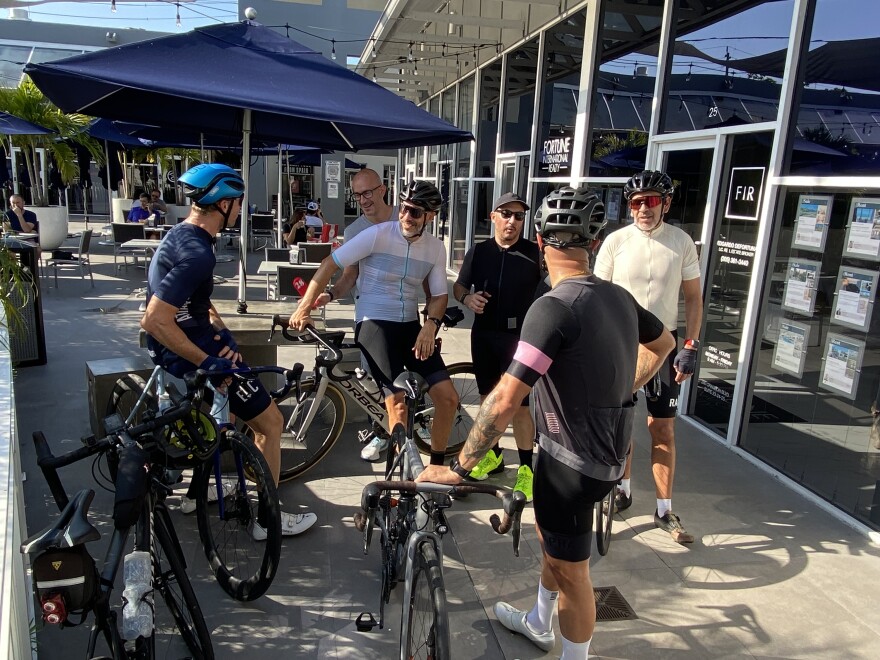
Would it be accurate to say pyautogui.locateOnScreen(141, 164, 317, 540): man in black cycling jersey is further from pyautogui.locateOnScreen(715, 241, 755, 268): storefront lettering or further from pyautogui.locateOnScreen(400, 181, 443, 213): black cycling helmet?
pyautogui.locateOnScreen(715, 241, 755, 268): storefront lettering

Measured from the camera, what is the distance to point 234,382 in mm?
3076

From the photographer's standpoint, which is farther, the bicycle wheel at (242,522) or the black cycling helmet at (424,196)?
the black cycling helmet at (424,196)

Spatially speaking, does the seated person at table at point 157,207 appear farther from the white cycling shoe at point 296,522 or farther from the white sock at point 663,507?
the white sock at point 663,507

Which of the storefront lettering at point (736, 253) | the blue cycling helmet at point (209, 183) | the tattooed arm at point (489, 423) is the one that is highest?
the blue cycling helmet at point (209, 183)

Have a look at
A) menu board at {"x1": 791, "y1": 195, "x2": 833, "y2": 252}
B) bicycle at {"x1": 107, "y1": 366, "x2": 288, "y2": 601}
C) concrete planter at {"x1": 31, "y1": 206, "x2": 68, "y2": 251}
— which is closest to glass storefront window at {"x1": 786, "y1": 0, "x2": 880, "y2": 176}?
menu board at {"x1": 791, "y1": 195, "x2": 833, "y2": 252}

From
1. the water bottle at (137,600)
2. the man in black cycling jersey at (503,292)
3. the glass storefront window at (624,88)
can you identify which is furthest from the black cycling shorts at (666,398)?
the glass storefront window at (624,88)

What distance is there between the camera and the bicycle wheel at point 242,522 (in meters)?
2.81

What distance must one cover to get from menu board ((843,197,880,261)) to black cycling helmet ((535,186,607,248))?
8.74 ft

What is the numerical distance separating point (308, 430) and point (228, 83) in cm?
215

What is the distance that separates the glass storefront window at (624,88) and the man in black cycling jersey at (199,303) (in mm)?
4691

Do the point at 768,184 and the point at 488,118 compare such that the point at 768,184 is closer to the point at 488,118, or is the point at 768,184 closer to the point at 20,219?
the point at 488,118

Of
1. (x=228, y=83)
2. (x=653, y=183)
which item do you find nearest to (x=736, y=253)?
(x=653, y=183)

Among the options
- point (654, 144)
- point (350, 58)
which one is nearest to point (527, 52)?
point (654, 144)

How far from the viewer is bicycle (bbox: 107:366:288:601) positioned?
279 cm
